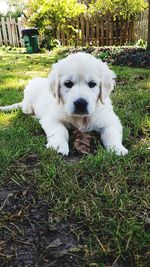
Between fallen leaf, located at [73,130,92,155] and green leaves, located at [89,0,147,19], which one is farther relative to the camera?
green leaves, located at [89,0,147,19]

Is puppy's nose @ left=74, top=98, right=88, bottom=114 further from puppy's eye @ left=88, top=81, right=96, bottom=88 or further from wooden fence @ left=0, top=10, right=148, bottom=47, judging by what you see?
wooden fence @ left=0, top=10, right=148, bottom=47

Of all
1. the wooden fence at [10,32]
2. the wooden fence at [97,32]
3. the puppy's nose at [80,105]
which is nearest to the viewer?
the puppy's nose at [80,105]

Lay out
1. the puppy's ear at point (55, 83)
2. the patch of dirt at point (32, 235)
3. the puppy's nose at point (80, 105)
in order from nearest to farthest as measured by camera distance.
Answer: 1. the patch of dirt at point (32, 235)
2. the puppy's nose at point (80, 105)
3. the puppy's ear at point (55, 83)

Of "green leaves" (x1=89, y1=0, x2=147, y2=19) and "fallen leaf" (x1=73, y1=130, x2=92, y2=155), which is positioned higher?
"green leaves" (x1=89, y1=0, x2=147, y2=19)

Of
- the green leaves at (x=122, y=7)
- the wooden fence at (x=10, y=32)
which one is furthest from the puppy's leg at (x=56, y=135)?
the wooden fence at (x=10, y=32)

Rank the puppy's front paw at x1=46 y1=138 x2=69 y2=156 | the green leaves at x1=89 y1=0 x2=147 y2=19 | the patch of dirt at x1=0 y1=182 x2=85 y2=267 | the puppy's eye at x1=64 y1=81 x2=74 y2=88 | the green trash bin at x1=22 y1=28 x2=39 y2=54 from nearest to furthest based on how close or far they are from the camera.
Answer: the patch of dirt at x1=0 y1=182 x2=85 y2=267, the puppy's front paw at x1=46 y1=138 x2=69 y2=156, the puppy's eye at x1=64 y1=81 x2=74 y2=88, the green trash bin at x1=22 y1=28 x2=39 y2=54, the green leaves at x1=89 y1=0 x2=147 y2=19

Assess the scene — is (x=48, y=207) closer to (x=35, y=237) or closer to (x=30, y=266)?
(x=35, y=237)

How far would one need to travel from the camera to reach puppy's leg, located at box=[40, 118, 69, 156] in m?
3.20

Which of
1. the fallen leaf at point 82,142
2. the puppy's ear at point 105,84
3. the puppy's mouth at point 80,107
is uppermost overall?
the puppy's ear at point 105,84

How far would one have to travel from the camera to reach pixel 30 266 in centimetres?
191

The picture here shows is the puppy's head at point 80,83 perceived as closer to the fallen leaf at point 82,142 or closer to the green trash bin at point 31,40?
the fallen leaf at point 82,142

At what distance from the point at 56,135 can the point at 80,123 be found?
387mm

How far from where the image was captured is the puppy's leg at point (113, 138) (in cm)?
320

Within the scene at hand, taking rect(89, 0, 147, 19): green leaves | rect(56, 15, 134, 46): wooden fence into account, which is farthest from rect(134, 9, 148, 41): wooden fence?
rect(56, 15, 134, 46): wooden fence
